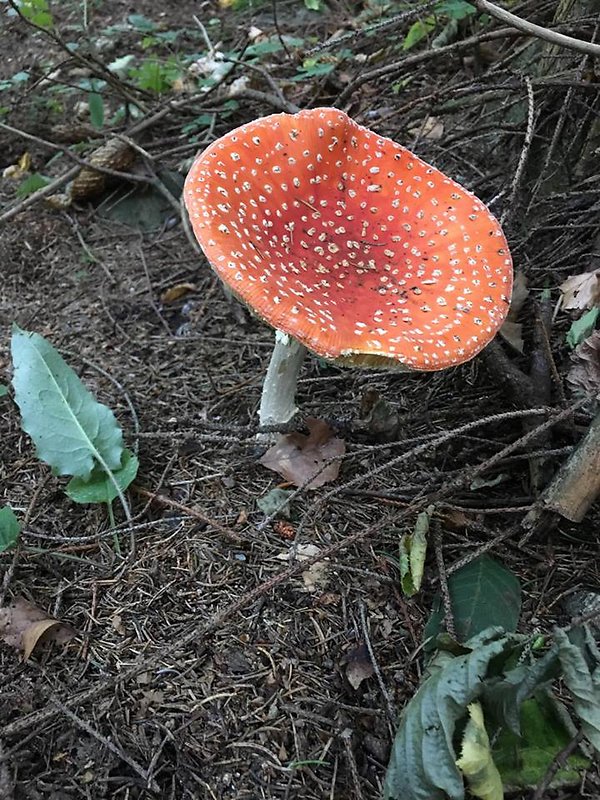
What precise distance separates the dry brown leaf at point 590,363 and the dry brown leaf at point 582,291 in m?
0.29

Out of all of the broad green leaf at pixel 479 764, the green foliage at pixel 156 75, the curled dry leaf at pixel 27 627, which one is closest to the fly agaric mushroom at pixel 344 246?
the broad green leaf at pixel 479 764

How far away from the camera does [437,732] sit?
160cm

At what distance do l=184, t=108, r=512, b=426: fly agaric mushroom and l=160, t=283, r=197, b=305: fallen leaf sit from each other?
1.26m

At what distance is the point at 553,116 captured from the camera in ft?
9.92

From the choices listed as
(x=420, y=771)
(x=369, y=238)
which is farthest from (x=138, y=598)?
(x=369, y=238)

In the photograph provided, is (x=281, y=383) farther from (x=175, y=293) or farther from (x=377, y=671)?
(x=175, y=293)

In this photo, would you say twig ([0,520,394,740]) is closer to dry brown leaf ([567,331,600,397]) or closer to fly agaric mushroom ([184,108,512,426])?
fly agaric mushroom ([184,108,512,426])

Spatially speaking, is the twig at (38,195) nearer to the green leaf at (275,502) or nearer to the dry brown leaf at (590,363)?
the green leaf at (275,502)

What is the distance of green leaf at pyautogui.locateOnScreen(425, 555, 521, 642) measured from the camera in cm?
203

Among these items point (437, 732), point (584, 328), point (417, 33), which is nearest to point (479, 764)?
point (437, 732)

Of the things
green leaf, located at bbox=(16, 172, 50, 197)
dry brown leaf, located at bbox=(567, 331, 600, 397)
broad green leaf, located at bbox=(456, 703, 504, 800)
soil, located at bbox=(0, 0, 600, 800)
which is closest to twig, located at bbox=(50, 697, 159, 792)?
soil, located at bbox=(0, 0, 600, 800)

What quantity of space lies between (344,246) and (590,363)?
974 millimetres

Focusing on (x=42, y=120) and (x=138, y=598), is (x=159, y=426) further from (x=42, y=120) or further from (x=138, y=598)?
(x=42, y=120)

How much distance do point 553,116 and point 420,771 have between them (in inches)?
112
